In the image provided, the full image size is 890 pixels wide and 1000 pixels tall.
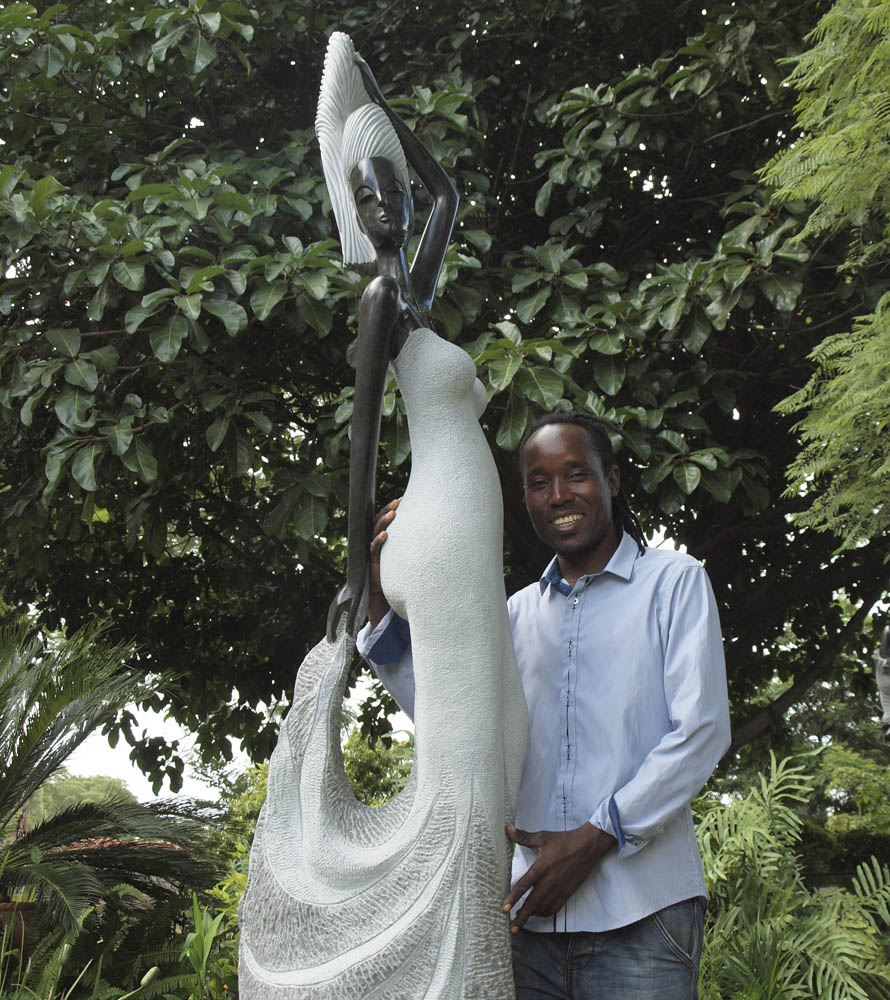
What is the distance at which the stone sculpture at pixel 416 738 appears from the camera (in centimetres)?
204

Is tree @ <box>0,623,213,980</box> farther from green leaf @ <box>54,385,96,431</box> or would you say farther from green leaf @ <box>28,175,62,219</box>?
green leaf @ <box>28,175,62,219</box>

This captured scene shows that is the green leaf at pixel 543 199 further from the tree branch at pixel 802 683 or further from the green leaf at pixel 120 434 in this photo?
the tree branch at pixel 802 683

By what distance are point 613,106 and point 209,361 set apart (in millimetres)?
2353

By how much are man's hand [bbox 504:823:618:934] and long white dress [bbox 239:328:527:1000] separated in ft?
0.31

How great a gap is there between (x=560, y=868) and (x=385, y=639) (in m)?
0.70

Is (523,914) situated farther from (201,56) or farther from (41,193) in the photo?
(201,56)

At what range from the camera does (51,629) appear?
6762mm

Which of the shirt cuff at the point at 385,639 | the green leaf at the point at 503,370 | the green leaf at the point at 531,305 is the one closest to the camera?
the shirt cuff at the point at 385,639

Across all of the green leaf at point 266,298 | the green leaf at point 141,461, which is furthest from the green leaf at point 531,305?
the green leaf at point 141,461

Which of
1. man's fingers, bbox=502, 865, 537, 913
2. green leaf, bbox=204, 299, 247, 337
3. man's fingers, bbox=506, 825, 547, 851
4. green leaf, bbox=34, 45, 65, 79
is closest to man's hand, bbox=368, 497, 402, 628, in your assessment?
man's fingers, bbox=506, 825, 547, 851

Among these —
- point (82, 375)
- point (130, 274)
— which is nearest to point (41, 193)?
point (130, 274)

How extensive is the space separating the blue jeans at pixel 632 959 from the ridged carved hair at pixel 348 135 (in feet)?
5.29

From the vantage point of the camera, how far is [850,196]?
3680 millimetres

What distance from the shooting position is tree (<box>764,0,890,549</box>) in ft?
11.5
